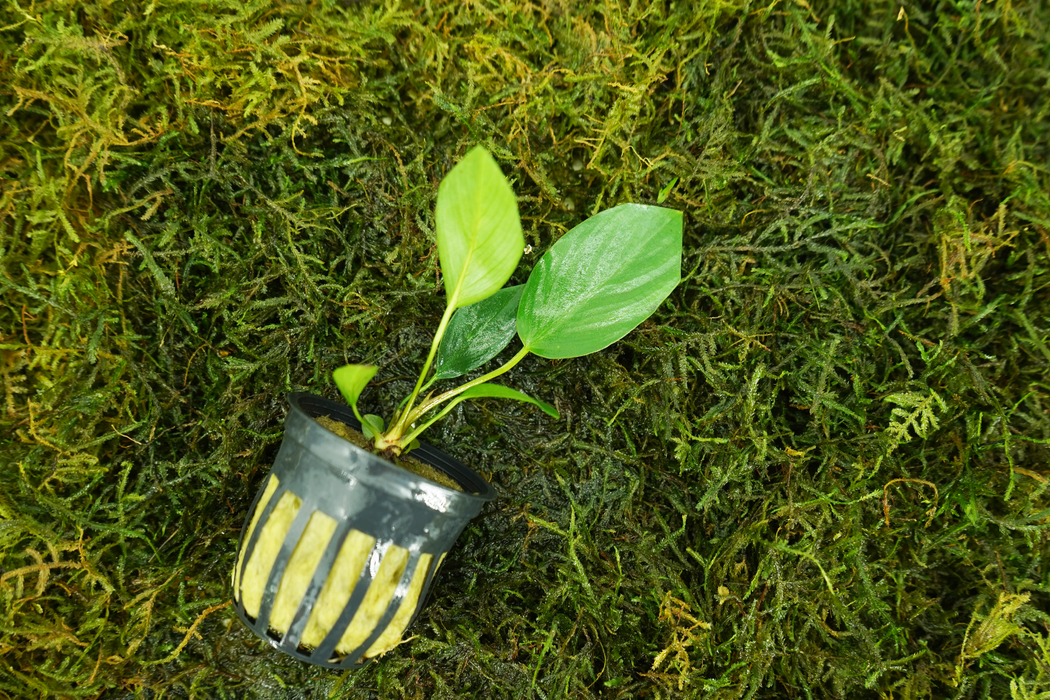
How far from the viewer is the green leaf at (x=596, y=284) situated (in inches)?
28.6

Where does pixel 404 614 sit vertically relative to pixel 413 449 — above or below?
below

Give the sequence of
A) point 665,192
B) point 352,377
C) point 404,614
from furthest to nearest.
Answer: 1. point 665,192
2. point 404,614
3. point 352,377

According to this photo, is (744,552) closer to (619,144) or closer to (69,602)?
(619,144)

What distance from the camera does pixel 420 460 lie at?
805mm

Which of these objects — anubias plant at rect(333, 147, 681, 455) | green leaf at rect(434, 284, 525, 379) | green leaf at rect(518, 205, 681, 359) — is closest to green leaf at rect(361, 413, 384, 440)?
anubias plant at rect(333, 147, 681, 455)

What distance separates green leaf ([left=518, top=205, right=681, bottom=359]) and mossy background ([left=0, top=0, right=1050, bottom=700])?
0.13 metres

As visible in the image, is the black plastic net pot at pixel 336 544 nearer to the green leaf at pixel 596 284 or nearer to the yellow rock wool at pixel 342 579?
the yellow rock wool at pixel 342 579

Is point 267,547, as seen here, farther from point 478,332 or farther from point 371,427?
point 478,332

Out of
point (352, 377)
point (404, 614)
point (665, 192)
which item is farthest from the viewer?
point (665, 192)

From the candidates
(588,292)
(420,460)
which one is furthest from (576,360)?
(420,460)

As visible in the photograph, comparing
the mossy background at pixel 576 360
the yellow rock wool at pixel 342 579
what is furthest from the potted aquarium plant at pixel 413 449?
the mossy background at pixel 576 360

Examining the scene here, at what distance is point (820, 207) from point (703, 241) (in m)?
0.20

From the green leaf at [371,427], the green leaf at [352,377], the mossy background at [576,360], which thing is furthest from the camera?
the mossy background at [576,360]

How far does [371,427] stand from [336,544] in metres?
0.14
